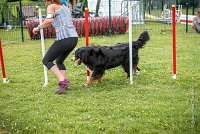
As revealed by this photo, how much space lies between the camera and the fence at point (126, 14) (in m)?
17.2

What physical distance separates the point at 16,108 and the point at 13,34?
39.6 ft

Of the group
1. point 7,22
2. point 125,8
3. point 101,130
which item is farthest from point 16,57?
point 7,22

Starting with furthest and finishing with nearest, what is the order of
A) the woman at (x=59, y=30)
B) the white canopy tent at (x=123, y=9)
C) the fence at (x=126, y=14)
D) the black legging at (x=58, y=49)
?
the white canopy tent at (x=123, y=9) < the fence at (x=126, y=14) < the black legging at (x=58, y=49) < the woman at (x=59, y=30)

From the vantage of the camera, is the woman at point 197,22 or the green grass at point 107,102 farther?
Answer: the woman at point 197,22

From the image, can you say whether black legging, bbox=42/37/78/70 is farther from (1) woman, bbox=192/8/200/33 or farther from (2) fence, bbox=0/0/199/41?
(1) woman, bbox=192/8/200/33

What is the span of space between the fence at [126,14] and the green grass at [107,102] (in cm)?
820

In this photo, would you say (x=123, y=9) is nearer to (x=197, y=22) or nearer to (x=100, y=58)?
(x=197, y=22)

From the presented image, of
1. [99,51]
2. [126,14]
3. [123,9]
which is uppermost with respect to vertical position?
[123,9]

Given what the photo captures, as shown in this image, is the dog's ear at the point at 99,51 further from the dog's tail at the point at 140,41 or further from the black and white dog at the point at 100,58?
the dog's tail at the point at 140,41

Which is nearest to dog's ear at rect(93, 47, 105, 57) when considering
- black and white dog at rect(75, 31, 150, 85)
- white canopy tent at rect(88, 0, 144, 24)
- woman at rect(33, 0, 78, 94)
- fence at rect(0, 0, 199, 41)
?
black and white dog at rect(75, 31, 150, 85)

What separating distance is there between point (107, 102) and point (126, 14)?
42.3 feet

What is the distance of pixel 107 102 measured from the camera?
5.74 metres

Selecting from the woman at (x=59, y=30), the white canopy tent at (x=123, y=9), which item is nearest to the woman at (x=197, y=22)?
the white canopy tent at (x=123, y=9)

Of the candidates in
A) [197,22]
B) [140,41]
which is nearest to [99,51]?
[140,41]
